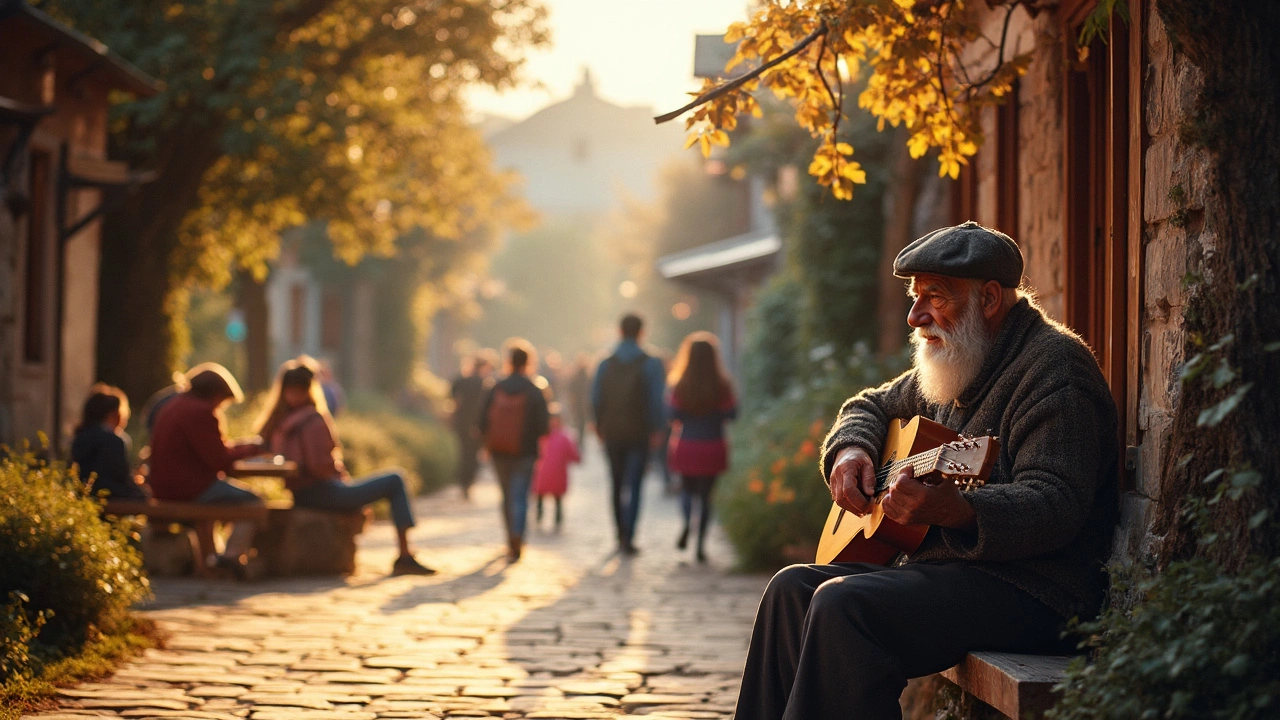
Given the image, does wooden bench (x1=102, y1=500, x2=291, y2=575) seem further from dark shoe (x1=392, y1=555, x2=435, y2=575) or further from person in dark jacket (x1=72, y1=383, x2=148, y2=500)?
dark shoe (x1=392, y1=555, x2=435, y2=575)

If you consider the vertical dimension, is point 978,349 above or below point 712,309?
below

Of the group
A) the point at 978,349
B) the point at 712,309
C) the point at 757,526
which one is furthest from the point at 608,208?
the point at 978,349

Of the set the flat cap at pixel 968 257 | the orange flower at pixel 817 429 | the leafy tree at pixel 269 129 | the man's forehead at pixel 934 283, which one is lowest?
the orange flower at pixel 817 429

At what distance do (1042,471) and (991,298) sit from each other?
2.14 ft

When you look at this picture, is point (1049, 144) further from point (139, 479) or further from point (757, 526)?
point (139, 479)

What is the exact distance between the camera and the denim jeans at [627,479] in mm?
12227

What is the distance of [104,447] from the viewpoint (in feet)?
30.7

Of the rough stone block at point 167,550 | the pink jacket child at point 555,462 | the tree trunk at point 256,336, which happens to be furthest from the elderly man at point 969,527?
the tree trunk at point 256,336

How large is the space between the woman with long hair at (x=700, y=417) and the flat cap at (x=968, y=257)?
7.53 m

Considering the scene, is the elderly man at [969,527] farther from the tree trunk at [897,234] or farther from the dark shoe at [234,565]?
the tree trunk at [897,234]

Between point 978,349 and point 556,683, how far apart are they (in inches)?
106

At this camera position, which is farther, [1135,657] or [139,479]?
[139,479]

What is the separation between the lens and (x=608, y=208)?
87.4m

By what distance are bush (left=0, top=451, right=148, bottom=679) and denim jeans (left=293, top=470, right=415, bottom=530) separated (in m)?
3.45
